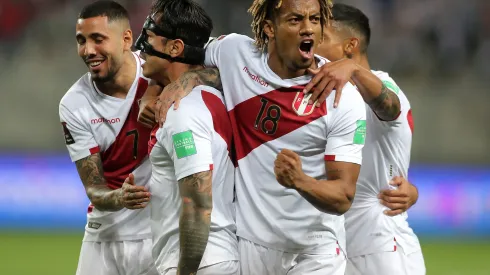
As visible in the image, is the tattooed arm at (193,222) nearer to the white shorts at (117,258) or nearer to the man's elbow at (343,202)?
the man's elbow at (343,202)

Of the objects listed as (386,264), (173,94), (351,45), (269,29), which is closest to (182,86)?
(173,94)

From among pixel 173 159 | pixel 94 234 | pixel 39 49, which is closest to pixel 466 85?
pixel 39 49

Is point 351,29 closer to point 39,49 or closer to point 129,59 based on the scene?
point 129,59

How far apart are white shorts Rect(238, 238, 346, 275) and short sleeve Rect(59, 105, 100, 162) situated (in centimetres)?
147

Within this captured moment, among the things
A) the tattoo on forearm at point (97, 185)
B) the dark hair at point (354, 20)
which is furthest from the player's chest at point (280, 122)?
the dark hair at point (354, 20)

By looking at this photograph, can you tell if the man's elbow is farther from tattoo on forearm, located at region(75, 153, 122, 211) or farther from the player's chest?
tattoo on forearm, located at region(75, 153, 122, 211)

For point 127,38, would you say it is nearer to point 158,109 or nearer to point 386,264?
point 158,109

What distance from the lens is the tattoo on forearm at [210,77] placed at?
4.87m

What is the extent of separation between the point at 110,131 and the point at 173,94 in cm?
128

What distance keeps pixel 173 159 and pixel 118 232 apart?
5.14 feet

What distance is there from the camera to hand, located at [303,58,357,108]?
15.2ft

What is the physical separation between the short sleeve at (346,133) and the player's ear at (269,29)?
568mm

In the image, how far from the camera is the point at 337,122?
15.1 feet

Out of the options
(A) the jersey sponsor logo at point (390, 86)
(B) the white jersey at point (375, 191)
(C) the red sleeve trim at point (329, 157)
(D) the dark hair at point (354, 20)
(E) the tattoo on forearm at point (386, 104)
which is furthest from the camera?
(D) the dark hair at point (354, 20)
